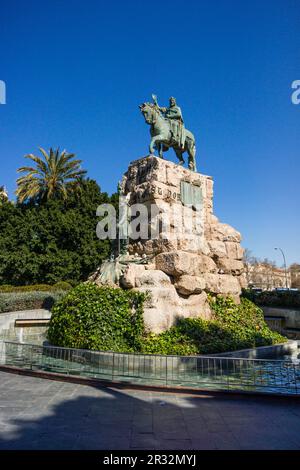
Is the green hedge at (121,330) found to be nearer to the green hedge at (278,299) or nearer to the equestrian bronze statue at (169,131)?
the equestrian bronze statue at (169,131)

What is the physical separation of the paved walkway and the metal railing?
1.67 feet

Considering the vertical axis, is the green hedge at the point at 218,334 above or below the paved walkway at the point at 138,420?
above

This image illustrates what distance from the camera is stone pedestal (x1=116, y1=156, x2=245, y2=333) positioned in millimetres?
11594

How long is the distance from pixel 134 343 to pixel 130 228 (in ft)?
15.7

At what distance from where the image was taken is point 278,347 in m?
11.8

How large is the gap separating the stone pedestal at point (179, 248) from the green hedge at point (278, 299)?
6.45 m

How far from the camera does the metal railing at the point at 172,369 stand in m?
7.54

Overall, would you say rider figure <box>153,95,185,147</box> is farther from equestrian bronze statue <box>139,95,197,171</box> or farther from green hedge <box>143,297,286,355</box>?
green hedge <box>143,297,286,355</box>

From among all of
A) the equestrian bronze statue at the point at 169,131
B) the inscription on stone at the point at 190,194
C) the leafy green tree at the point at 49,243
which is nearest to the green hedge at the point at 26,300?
the leafy green tree at the point at 49,243

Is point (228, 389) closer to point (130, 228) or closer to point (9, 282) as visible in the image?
point (130, 228)

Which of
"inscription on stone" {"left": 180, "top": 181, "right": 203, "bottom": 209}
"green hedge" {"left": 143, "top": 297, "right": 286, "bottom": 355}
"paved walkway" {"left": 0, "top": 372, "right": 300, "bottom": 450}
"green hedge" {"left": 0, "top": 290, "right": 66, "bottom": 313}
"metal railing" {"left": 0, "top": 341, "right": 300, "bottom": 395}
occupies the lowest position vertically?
"paved walkway" {"left": 0, "top": 372, "right": 300, "bottom": 450}

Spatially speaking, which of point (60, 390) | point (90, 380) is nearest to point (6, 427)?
point (60, 390)

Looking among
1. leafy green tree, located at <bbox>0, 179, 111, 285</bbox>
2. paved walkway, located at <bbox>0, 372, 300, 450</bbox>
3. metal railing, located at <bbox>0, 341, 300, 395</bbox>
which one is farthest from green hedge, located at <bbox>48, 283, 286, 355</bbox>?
leafy green tree, located at <bbox>0, 179, 111, 285</bbox>
